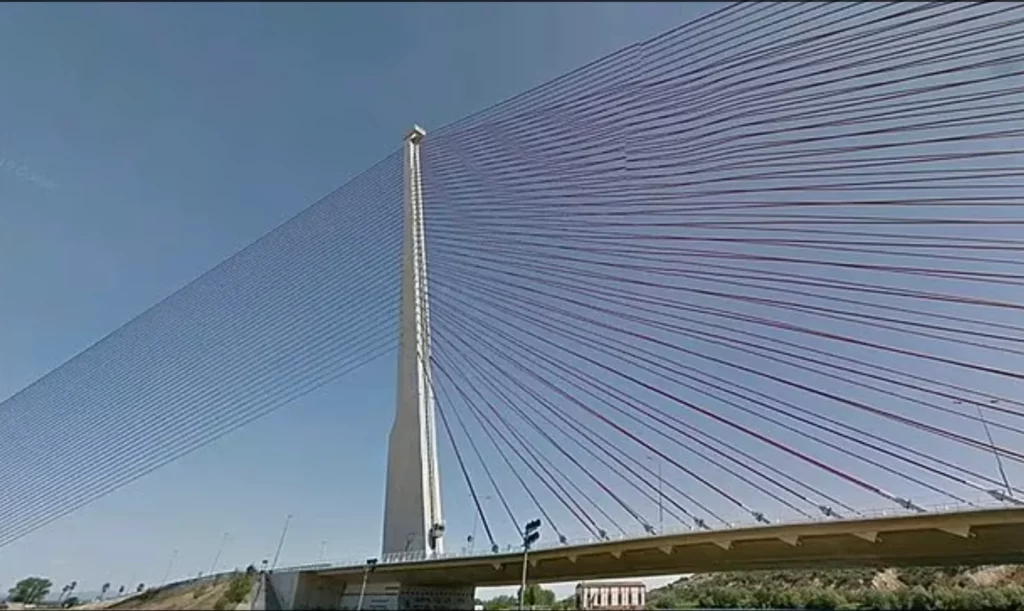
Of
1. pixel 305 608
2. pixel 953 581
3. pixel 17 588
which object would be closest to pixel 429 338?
pixel 305 608

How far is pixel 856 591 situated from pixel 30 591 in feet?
188

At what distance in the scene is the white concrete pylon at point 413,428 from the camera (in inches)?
1019

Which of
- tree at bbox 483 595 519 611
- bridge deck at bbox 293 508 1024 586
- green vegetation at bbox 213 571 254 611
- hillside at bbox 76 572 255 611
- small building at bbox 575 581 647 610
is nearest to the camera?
Result: bridge deck at bbox 293 508 1024 586

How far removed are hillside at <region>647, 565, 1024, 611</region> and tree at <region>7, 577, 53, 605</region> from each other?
35.8 m

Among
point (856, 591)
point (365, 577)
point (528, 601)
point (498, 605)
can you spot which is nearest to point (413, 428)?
point (365, 577)

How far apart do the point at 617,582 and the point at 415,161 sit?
26077mm

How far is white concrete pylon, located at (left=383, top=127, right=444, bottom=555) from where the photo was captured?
25891mm

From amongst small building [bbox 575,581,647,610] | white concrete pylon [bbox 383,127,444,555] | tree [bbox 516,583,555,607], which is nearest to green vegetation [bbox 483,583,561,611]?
tree [bbox 516,583,555,607]

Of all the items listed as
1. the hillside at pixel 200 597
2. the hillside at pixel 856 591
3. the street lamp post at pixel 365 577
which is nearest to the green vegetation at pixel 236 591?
the hillside at pixel 200 597

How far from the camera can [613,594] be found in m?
39.0

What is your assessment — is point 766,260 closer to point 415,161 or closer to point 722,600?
point 415,161

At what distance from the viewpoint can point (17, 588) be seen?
1483 inches

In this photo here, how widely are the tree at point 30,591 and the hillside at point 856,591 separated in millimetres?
35846

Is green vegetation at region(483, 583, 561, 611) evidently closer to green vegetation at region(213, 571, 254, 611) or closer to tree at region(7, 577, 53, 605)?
green vegetation at region(213, 571, 254, 611)
